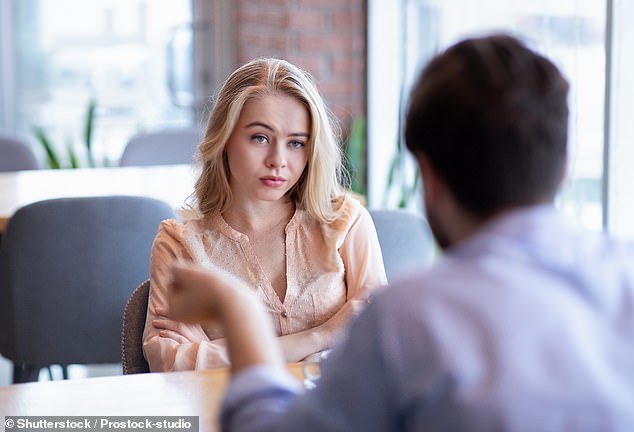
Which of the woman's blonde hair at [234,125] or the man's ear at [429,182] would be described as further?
the woman's blonde hair at [234,125]

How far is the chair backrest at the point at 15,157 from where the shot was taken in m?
4.06

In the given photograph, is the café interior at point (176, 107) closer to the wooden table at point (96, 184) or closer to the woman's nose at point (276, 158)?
the wooden table at point (96, 184)

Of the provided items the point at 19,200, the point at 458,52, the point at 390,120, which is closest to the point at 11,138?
the point at 19,200

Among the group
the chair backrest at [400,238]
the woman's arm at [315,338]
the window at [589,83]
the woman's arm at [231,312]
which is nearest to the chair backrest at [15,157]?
the window at [589,83]

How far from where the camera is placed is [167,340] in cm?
168

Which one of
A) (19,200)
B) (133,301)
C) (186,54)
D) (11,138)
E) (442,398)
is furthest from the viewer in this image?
(186,54)

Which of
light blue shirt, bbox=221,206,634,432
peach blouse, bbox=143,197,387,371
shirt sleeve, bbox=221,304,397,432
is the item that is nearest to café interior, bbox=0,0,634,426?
peach blouse, bbox=143,197,387,371

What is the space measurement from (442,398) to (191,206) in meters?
1.27

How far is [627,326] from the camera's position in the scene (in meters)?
0.77

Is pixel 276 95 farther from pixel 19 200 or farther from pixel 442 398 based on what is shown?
pixel 19 200

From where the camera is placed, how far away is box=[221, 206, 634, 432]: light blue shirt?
708 millimetres

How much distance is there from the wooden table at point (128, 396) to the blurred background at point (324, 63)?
0.88 m

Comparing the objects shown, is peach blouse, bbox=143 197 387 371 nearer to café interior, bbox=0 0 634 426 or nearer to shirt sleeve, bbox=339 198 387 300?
shirt sleeve, bbox=339 198 387 300

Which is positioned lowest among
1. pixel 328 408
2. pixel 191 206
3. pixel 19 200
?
pixel 19 200
